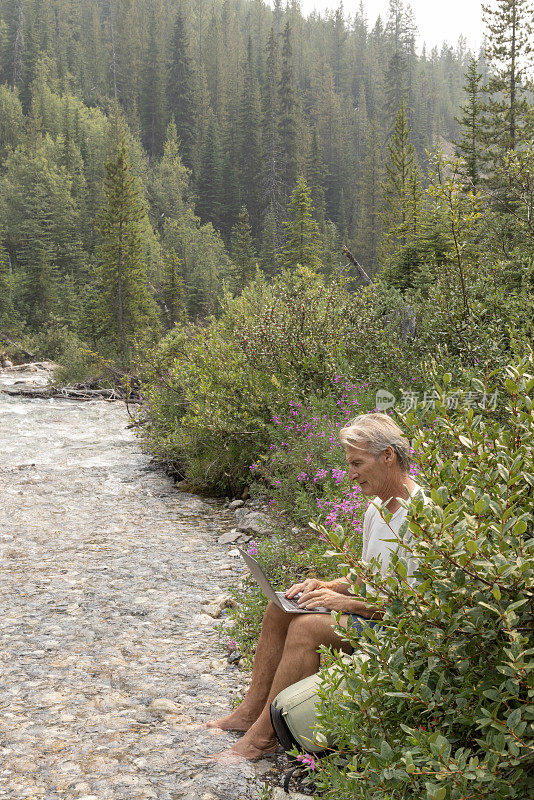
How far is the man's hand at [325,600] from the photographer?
10.6 feet

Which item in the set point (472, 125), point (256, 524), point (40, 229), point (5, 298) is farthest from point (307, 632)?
point (40, 229)

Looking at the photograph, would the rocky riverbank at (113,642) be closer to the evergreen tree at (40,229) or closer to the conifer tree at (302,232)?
the conifer tree at (302,232)

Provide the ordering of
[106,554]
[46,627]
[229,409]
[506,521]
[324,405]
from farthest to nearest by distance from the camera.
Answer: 1. [229,409]
2. [324,405]
3. [106,554]
4. [46,627]
5. [506,521]

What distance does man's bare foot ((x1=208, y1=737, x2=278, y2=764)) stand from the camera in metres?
3.32

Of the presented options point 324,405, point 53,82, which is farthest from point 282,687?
point 53,82

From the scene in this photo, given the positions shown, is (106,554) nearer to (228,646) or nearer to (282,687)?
(228,646)

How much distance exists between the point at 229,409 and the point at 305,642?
19.6 ft

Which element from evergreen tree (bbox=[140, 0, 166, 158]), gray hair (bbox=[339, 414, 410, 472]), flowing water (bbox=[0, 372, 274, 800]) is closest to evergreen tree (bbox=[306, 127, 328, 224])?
evergreen tree (bbox=[140, 0, 166, 158])

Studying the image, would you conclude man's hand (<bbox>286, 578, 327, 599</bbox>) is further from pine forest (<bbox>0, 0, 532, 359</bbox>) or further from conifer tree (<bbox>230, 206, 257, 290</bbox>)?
conifer tree (<bbox>230, 206, 257, 290</bbox>)

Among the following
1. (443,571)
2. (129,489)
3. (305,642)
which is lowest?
(129,489)

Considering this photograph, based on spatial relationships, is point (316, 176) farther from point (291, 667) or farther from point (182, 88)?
point (291, 667)

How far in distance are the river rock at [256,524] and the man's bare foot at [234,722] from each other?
11.0 ft

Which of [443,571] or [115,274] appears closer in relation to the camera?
[443,571]

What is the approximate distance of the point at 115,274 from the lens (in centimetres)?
3828
